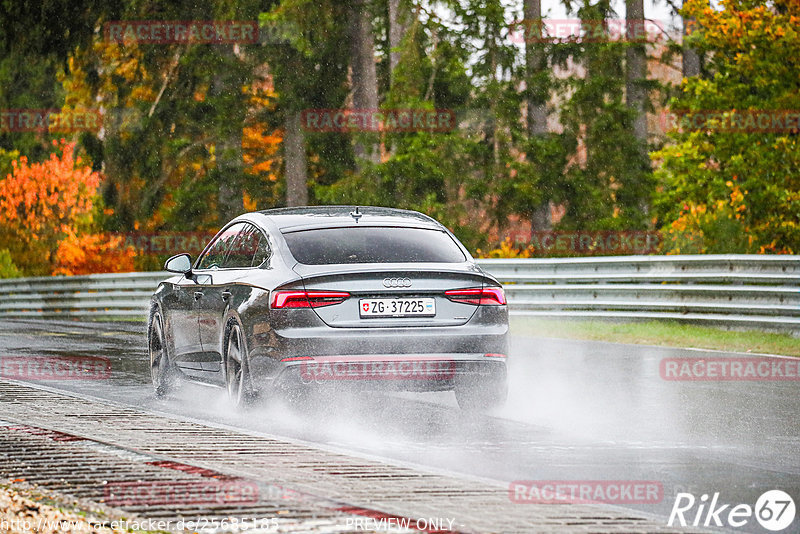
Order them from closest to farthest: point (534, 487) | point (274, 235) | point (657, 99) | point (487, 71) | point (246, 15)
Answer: point (534, 487), point (274, 235), point (246, 15), point (487, 71), point (657, 99)

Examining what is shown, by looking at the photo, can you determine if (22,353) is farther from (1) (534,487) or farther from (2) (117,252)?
(2) (117,252)

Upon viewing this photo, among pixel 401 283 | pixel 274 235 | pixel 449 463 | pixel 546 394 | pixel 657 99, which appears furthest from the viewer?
pixel 657 99

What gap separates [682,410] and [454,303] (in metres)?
2.25

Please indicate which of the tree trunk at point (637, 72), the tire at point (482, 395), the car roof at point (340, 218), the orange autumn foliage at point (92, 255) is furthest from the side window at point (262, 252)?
the tree trunk at point (637, 72)

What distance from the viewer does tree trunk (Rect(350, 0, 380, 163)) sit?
124 feet

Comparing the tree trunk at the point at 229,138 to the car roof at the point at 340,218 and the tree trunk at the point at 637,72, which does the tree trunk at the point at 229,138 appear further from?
the car roof at the point at 340,218

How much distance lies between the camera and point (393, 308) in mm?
9742

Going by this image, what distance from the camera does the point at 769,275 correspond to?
57.1 ft

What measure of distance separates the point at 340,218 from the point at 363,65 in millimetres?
28424

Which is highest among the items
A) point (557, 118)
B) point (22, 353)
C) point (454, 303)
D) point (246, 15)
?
point (246, 15)

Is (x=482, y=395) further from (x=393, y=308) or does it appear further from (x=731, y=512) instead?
(x=731, y=512)

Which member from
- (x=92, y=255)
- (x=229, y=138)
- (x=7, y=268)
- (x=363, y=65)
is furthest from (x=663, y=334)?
(x=229, y=138)

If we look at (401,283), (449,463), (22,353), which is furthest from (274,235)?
(22,353)

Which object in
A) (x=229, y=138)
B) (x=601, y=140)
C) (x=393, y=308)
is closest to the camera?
(x=393, y=308)
